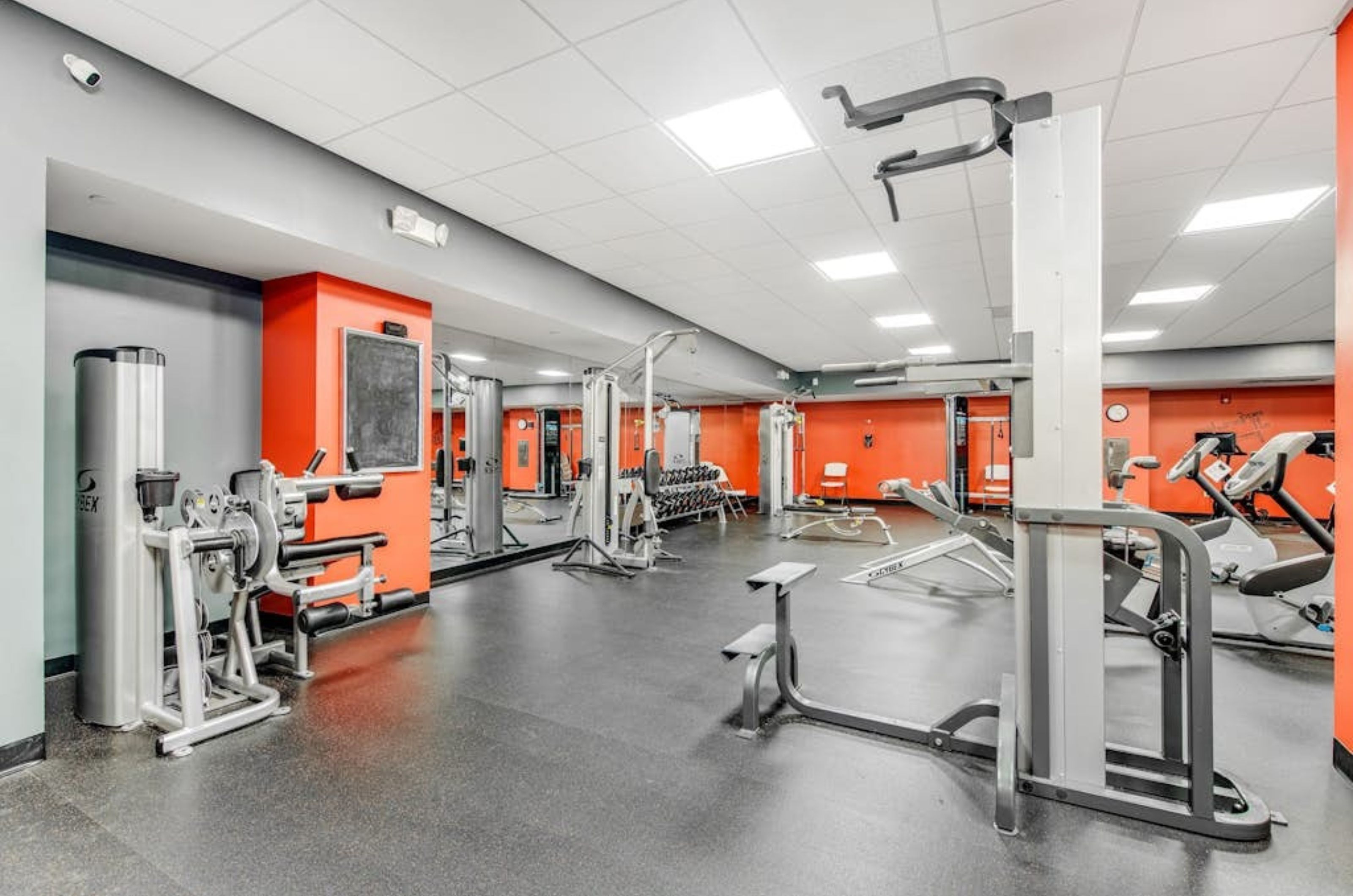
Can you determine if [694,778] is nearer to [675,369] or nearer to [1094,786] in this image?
[1094,786]

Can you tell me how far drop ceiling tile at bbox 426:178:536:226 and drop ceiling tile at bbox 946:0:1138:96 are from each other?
2.59 meters

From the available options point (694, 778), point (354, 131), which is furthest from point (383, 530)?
point (694, 778)

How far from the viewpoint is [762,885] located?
61.4 inches

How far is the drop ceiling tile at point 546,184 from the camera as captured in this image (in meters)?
3.30

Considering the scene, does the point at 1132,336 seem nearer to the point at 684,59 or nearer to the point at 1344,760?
the point at 1344,760

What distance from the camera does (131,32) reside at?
225cm

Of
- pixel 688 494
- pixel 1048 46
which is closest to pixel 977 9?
pixel 1048 46

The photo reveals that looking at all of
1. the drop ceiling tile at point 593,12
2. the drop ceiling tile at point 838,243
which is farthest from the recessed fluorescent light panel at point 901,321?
the drop ceiling tile at point 593,12

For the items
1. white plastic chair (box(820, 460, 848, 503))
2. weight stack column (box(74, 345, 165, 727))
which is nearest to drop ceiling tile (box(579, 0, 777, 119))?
weight stack column (box(74, 345, 165, 727))

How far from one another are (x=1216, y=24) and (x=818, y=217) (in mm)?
2088

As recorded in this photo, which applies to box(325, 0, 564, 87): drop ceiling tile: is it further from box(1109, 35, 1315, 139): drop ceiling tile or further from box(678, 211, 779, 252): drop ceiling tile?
box(1109, 35, 1315, 139): drop ceiling tile

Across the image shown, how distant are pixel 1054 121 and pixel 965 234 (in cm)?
262

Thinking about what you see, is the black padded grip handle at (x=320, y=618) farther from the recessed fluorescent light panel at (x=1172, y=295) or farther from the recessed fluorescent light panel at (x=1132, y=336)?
the recessed fluorescent light panel at (x=1132, y=336)

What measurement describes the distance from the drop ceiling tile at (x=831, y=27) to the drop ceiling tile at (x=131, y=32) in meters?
2.18
